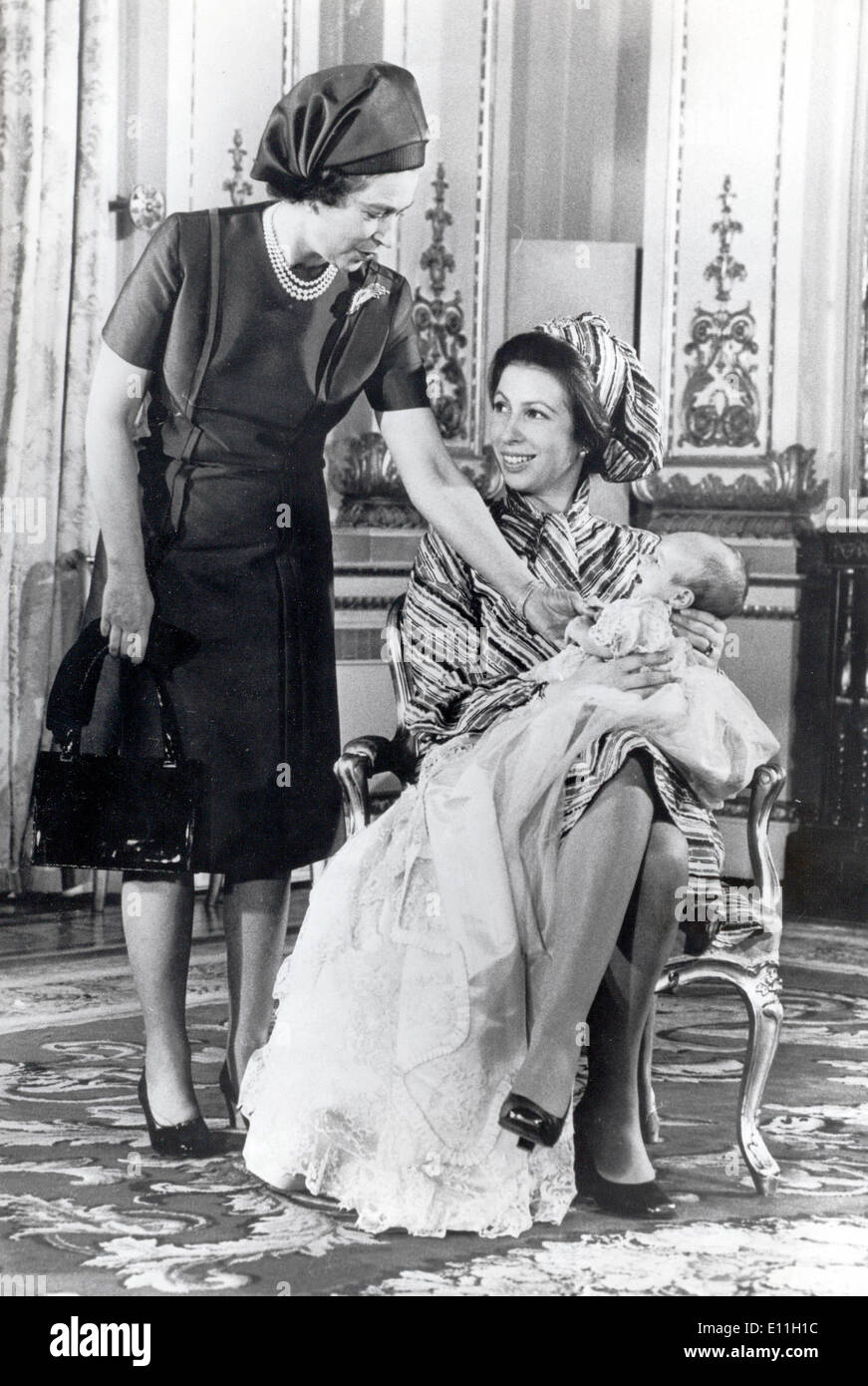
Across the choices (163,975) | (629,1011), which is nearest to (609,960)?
(629,1011)

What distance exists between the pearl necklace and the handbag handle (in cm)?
45

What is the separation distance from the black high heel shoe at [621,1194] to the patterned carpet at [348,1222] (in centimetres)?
2

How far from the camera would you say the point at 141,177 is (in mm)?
2240

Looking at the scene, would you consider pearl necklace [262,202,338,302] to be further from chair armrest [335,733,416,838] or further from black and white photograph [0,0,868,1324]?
chair armrest [335,733,416,838]

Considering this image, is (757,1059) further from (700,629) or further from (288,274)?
(288,274)

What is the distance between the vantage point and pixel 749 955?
203 cm

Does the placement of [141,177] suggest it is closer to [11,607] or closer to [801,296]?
[11,607]

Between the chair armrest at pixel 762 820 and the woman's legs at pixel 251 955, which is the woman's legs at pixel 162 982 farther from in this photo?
the chair armrest at pixel 762 820

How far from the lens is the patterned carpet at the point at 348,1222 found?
168cm

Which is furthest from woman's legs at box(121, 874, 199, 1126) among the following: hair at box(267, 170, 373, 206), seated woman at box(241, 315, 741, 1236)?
hair at box(267, 170, 373, 206)

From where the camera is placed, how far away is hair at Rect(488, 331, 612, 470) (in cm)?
208

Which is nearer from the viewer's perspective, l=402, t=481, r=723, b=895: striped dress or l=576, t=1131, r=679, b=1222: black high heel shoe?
l=576, t=1131, r=679, b=1222: black high heel shoe

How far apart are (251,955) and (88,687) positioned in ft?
1.41
